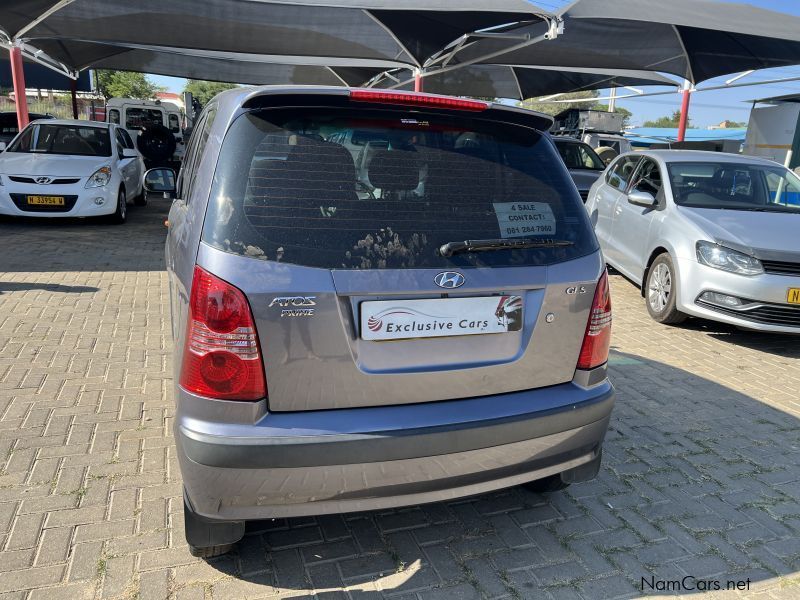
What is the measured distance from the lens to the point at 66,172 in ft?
30.9

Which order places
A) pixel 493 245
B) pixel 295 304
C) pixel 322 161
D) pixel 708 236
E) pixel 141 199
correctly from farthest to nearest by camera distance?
1. pixel 141 199
2. pixel 708 236
3. pixel 493 245
4. pixel 322 161
5. pixel 295 304

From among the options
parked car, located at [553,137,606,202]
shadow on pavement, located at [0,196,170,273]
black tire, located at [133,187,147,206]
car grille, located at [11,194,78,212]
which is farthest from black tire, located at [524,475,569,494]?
black tire, located at [133,187,147,206]

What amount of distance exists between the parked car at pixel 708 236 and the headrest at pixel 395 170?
7.77 ft

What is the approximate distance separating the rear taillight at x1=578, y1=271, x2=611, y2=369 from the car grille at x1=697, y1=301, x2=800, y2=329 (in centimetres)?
341

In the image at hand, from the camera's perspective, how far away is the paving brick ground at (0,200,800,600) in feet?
7.73

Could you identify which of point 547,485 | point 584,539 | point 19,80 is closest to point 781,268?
point 547,485

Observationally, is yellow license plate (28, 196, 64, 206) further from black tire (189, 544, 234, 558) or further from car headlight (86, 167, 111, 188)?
black tire (189, 544, 234, 558)

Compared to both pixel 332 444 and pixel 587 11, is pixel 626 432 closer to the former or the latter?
pixel 332 444

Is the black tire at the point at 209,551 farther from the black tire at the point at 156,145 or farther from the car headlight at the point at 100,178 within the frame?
the black tire at the point at 156,145

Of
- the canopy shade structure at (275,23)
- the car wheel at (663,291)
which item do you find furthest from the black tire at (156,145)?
the car wheel at (663,291)

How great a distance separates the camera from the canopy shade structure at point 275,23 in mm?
9742

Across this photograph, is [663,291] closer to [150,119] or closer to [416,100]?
[416,100]

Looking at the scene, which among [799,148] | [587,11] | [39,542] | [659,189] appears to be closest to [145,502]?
[39,542]

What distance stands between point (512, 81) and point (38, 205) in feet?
49.8
